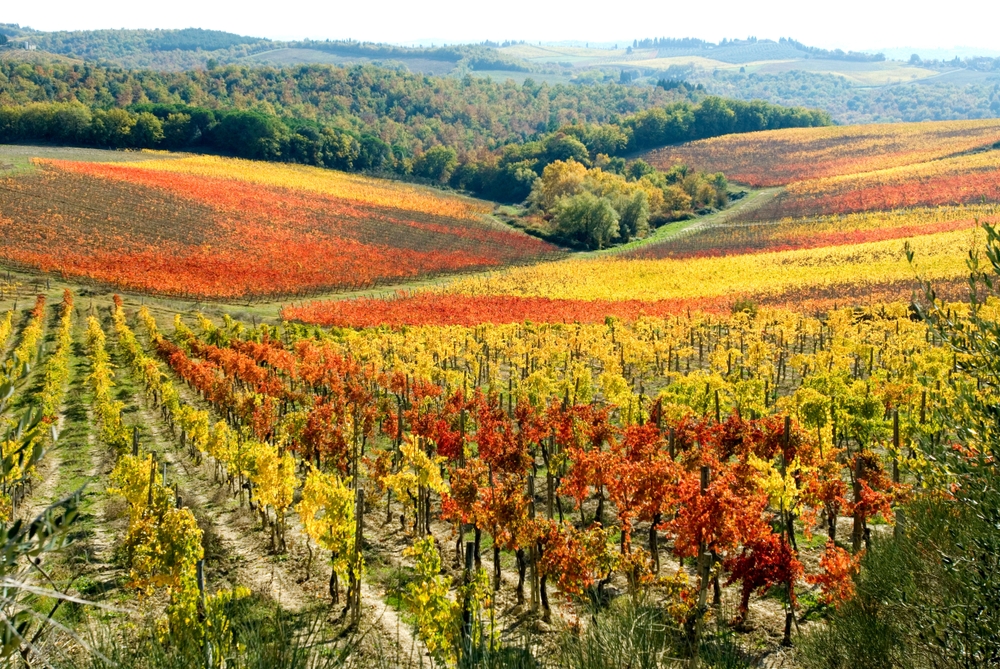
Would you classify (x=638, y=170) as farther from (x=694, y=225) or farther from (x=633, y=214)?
(x=633, y=214)

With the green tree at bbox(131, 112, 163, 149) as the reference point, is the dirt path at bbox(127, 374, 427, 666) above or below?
below

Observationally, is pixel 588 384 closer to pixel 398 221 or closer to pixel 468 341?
pixel 468 341

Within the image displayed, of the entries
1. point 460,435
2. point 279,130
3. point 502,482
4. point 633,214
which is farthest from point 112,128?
point 502,482

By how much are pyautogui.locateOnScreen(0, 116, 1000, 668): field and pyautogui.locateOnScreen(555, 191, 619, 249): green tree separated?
2233 centimetres

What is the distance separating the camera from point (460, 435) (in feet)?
80.2

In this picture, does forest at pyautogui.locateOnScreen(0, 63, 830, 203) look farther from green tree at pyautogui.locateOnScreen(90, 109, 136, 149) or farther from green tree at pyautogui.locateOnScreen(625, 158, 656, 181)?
green tree at pyautogui.locateOnScreen(625, 158, 656, 181)

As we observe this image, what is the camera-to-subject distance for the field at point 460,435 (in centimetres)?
1480

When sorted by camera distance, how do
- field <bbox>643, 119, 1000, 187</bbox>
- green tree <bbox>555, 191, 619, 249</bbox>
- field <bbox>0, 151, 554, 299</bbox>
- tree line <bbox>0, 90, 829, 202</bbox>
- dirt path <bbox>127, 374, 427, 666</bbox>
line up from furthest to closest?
field <bbox>643, 119, 1000, 187</bbox> < tree line <bbox>0, 90, 829, 202</bbox> < green tree <bbox>555, 191, 619, 249</bbox> < field <bbox>0, 151, 554, 299</bbox> < dirt path <bbox>127, 374, 427, 666</bbox>

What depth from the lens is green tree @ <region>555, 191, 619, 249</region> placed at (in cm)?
11175

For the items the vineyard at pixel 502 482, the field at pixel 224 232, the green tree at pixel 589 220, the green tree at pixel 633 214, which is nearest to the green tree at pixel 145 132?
the field at pixel 224 232

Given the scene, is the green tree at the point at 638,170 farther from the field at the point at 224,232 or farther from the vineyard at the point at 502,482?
the vineyard at the point at 502,482

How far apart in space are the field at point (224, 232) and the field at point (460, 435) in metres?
0.64

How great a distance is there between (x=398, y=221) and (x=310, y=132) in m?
54.3

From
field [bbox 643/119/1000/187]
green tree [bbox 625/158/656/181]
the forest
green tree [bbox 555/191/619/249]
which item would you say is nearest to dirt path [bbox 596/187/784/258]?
green tree [bbox 555/191/619/249]
